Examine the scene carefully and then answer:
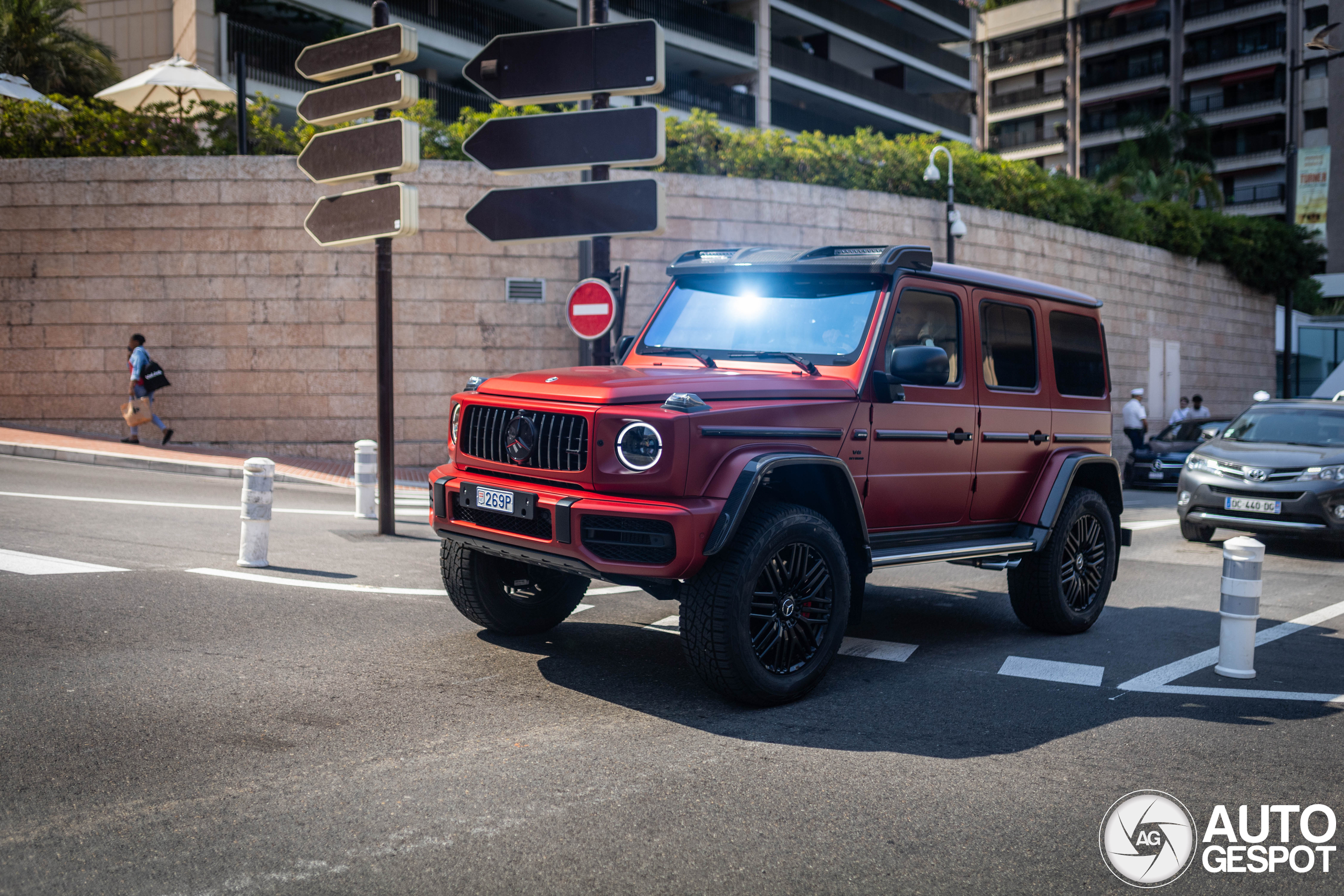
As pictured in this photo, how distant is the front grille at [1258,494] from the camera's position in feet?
36.6

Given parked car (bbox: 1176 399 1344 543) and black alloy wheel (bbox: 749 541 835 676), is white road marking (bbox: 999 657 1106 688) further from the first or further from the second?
parked car (bbox: 1176 399 1344 543)

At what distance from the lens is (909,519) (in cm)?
605

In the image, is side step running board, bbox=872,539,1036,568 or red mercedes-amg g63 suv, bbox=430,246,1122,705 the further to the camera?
side step running board, bbox=872,539,1036,568

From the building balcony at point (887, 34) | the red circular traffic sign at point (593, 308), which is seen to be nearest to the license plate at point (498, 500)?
the red circular traffic sign at point (593, 308)

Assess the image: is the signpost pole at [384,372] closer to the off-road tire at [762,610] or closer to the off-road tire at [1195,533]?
the off-road tire at [762,610]

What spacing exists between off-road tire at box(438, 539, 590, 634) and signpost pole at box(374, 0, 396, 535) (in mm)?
4215

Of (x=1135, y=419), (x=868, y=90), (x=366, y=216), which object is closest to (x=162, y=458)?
(x=366, y=216)

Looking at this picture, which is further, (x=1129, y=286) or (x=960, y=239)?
(x=1129, y=286)

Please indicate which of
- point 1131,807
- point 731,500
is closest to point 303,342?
point 731,500

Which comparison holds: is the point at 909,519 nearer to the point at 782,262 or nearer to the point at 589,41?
the point at 782,262

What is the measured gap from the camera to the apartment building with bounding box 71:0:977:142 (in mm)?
27453

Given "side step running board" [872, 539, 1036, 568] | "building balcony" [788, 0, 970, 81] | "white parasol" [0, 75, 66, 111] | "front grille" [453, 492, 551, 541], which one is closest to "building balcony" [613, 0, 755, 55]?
"building balcony" [788, 0, 970, 81]

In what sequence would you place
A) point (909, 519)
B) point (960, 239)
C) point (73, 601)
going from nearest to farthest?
1. point (909, 519)
2. point (73, 601)
3. point (960, 239)

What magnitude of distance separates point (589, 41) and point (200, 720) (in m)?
7.66
